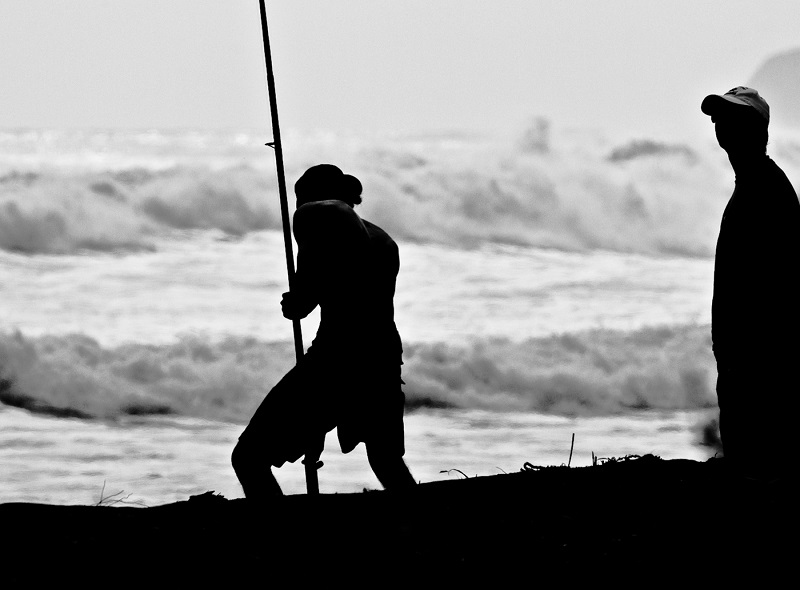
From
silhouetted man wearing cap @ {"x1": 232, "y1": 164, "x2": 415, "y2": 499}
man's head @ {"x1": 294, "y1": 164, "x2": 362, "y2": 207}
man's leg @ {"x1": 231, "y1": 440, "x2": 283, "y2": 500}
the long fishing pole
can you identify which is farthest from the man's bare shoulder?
man's leg @ {"x1": 231, "y1": 440, "x2": 283, "y2": 500}

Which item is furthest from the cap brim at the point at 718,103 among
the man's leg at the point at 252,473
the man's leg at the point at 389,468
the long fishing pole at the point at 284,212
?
the man's leg at the point at 252,473

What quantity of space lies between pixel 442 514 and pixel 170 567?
4.79 feet

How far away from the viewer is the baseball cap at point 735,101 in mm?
6438

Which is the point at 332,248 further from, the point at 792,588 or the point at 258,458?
the point at 792,588

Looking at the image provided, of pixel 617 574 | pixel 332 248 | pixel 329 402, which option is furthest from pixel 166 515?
pixel 617 574

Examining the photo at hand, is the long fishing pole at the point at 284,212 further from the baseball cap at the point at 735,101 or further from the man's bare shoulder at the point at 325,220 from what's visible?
the baseball cap at the point at 735,101

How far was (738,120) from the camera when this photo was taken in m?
6.44

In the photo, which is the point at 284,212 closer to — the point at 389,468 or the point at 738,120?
the point at 389,468

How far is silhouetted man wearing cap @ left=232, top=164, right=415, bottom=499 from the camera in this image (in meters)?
6.58

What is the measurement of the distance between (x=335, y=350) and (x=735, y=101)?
2343mm

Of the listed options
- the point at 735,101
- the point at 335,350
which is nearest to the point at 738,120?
the point at 735,101

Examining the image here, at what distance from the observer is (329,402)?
21.9ft

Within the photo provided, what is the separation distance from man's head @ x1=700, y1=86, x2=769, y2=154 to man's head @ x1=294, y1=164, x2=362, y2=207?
1.85 m

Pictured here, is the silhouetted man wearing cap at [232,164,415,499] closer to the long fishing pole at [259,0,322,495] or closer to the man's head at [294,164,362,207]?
the man's head at [294,164,362,207]
